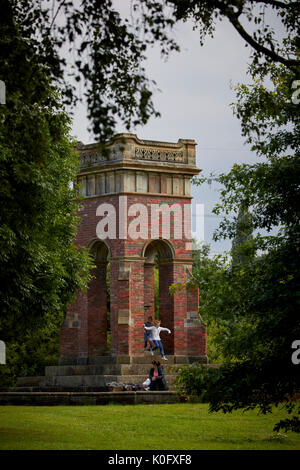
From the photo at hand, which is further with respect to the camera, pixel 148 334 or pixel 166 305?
pixel 166 305

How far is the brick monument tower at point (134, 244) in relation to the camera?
2666 centimetres

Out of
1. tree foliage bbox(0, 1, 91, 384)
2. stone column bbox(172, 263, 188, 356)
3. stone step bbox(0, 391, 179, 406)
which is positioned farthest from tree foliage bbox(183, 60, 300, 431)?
stone column bbox(172, 263, 188, 356)

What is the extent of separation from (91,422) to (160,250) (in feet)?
41.0

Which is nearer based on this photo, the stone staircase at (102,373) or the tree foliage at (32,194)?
the tree foliage at (32,194)

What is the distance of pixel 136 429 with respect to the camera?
1464cm

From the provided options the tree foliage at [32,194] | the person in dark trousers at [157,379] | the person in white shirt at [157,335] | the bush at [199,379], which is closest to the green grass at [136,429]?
the bush at [199,379]

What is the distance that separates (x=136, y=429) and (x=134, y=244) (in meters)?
12.6

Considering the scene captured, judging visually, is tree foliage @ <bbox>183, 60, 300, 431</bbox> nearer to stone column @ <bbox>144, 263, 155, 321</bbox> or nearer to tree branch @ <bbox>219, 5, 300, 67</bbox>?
tree branch @ <bbox>219, 5, 300, 67</bbox>

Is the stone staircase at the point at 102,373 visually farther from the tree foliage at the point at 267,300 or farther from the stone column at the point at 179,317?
the tree foliage at the point at 267,300

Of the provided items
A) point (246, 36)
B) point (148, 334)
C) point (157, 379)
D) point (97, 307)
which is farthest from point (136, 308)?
point (246, 36)

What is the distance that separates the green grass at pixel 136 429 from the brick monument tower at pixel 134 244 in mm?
6960

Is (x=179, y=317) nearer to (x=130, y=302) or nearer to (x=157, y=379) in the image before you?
(x=130, y=302)

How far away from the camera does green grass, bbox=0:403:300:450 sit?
12.4 metres
